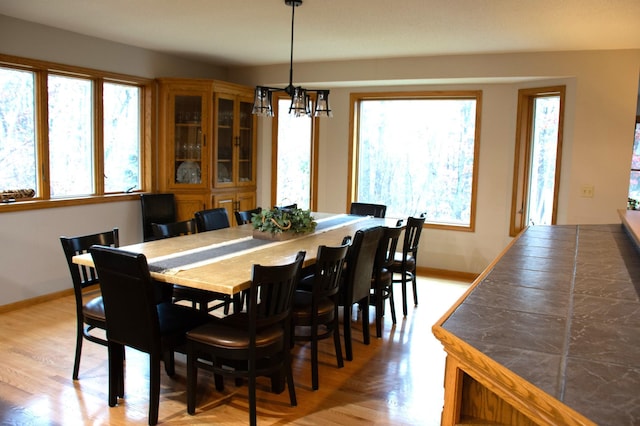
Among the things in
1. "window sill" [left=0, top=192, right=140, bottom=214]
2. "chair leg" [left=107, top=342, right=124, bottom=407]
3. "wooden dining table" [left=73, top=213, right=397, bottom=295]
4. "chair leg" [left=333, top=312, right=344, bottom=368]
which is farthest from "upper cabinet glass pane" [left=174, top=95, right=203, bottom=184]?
"chair leg" [left=107, top=342, right=124, bottom=407]

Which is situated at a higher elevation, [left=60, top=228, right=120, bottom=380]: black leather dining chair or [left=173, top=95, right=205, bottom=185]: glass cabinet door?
[left=173, top=95, right=205, bottom=185]: glass cabinet door

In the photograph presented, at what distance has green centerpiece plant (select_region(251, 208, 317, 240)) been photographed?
3.84 metres

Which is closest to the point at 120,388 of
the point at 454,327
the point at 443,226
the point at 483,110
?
the point at 454,327

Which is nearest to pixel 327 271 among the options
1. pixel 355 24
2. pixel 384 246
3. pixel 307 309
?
pixel 307 309

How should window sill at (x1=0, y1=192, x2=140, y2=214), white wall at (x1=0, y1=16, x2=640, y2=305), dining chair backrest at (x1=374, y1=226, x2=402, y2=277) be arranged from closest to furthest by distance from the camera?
dining chair backrest at (x1=374, y1=226, x2=402, y2=277) < window sill at (x1=0, y1=192, x2=140, y2=214) < white wall at (x1=0, y1=16, x2=640, y2=305)

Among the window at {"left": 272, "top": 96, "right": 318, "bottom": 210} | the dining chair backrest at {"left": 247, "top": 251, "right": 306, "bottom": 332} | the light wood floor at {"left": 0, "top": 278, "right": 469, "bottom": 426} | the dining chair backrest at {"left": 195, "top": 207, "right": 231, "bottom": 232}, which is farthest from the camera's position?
the window at {"left": 272, "top": 96, "right": 318, "bottom": 210}

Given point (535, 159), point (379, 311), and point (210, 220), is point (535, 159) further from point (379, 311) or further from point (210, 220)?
point (210, 220)

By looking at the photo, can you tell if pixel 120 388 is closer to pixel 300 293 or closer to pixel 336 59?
pixel 300 293

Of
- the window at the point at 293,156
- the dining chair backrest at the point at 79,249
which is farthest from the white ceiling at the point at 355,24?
the dining chair backrest at the point at 79,249

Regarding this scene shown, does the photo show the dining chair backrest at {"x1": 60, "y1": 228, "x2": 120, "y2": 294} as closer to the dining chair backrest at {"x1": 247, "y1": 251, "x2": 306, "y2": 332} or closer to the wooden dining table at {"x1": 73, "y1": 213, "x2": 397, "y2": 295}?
the wooden dining table at {"x1": 73, "y1": 213, "x2": 397, "y2": 295}

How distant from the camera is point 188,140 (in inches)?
233

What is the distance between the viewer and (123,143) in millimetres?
5590

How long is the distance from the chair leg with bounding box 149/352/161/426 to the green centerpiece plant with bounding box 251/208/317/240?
1.39 meters

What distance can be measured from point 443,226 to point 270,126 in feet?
8.21
